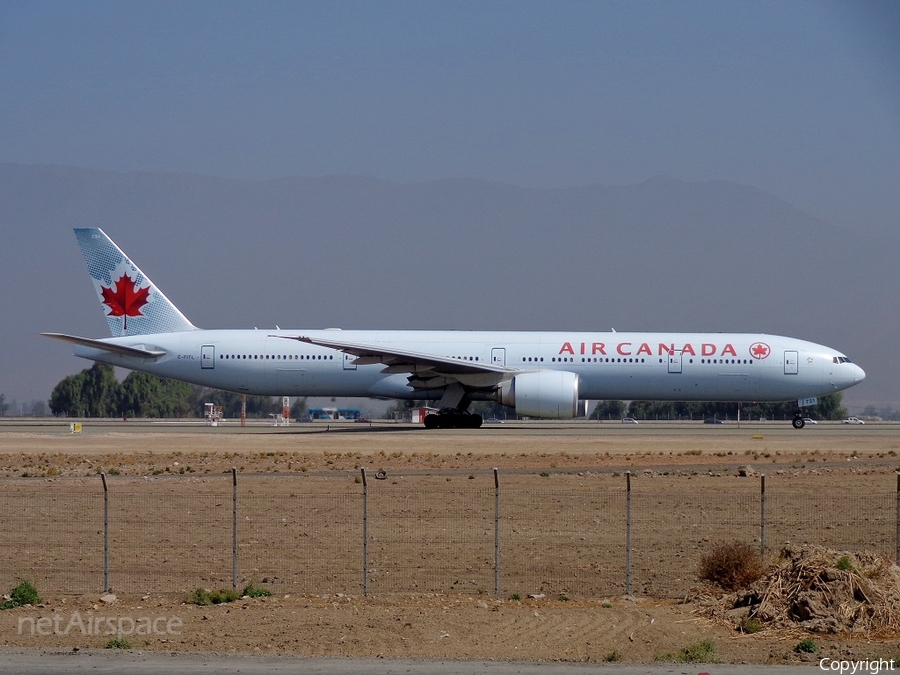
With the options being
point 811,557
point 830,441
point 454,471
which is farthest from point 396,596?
point 830,441

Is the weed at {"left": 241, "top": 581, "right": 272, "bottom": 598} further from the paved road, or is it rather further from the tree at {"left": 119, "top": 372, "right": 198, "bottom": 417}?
the tree at {"left": 119, "top": 372, "right": 198, "bottom": 417}

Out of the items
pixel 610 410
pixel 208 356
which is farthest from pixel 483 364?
pixel 610 410

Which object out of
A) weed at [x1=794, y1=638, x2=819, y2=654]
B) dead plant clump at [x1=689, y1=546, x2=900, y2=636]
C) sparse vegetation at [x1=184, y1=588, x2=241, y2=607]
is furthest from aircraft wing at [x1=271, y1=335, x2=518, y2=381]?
weed at [x1=794, y1=638, x2=819, y2=654]

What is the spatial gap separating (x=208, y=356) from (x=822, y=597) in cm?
3357

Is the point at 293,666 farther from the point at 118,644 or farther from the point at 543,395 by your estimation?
the point at 543,395

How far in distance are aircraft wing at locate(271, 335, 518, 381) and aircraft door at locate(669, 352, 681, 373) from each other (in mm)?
6063

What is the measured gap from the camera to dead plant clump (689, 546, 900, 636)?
11180 mm

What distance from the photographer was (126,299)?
43.7m

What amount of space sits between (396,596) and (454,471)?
1205cm

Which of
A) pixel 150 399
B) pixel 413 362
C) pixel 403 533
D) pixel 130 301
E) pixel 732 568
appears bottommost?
pixel 403 533

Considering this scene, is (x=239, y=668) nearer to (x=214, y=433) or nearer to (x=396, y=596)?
(x=396, y=596)

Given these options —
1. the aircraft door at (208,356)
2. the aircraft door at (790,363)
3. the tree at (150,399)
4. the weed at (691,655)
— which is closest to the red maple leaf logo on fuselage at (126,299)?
the aircraft door at (208,356)

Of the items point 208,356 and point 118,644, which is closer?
point 118,644

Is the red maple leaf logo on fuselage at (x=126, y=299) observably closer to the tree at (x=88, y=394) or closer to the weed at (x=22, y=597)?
the weed at (x=22, y=597)
